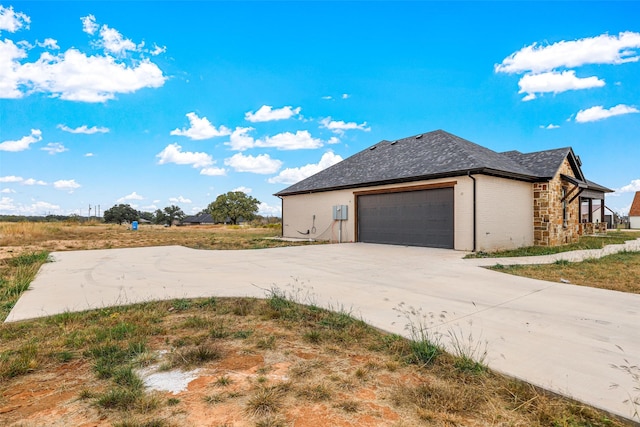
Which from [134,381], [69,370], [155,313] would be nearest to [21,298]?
[155,313]

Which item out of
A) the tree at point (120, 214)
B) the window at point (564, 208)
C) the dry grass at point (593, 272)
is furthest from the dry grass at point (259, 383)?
the tree at point (120, 214)

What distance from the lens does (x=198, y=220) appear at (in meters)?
78.2

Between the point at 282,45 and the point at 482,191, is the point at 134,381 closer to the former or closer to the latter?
the point at 482,191

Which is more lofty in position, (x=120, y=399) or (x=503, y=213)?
(x=503, y=213)

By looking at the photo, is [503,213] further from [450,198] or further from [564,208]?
[564,208]

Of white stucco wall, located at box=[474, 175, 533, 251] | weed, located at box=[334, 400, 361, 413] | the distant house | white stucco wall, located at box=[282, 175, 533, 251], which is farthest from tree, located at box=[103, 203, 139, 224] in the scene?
weed, located at box=[334, 400, 361, 413]

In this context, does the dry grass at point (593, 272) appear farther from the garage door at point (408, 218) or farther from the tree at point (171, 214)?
the tree at point (171, 214)

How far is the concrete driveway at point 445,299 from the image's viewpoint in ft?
8.83

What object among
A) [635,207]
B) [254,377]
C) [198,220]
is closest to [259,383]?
[254,377]

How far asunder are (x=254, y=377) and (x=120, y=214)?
84.4 metres

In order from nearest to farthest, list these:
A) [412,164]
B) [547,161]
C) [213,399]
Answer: [213,399] → [547,161] → [412,164]

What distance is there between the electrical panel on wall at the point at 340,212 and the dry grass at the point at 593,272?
8966mm

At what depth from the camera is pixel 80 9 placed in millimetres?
10828

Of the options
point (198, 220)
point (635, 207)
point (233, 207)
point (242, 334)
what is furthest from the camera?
point (198, 220)
